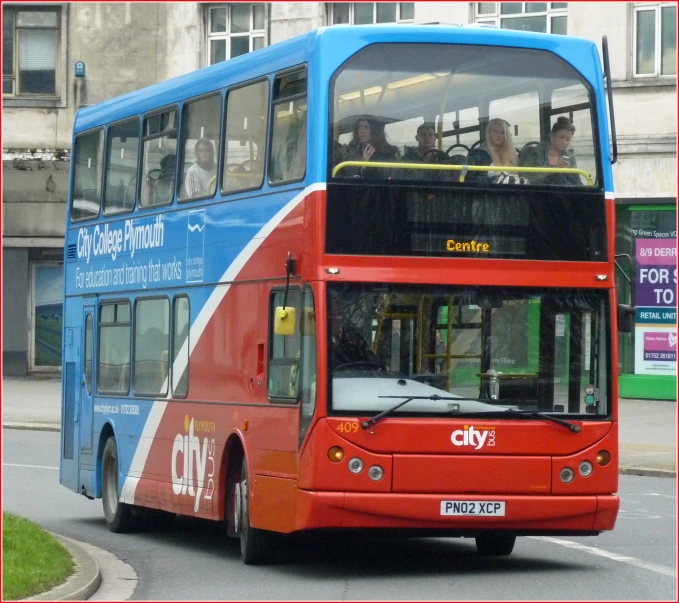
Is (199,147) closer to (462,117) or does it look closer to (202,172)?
(202,172)

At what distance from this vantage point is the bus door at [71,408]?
17891 mm

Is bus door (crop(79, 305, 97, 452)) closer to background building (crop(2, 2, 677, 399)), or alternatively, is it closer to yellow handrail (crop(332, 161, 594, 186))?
yellow handrail (crop(332, 161, 594, 186))

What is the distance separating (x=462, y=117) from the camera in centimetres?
1201

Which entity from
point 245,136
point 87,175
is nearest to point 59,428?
point 87,175

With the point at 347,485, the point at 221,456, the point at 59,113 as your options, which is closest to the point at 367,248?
the point at 347,485

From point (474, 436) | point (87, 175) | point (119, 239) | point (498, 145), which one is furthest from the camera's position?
point (87, 175)

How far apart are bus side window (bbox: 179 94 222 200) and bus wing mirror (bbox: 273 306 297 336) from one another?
2.41 meters

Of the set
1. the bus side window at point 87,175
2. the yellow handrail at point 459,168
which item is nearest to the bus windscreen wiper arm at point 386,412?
the yellow handrail at point 459,168

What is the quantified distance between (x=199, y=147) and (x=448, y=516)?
4.45 meters

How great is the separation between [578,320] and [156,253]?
469 cm

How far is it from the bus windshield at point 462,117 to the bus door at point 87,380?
6.24m

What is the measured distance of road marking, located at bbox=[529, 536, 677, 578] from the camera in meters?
12.4

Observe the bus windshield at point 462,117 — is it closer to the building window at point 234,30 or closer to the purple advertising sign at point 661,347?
the purple advertising sign at point 661,347

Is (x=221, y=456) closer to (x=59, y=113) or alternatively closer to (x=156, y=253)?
(x=156, y=253)
